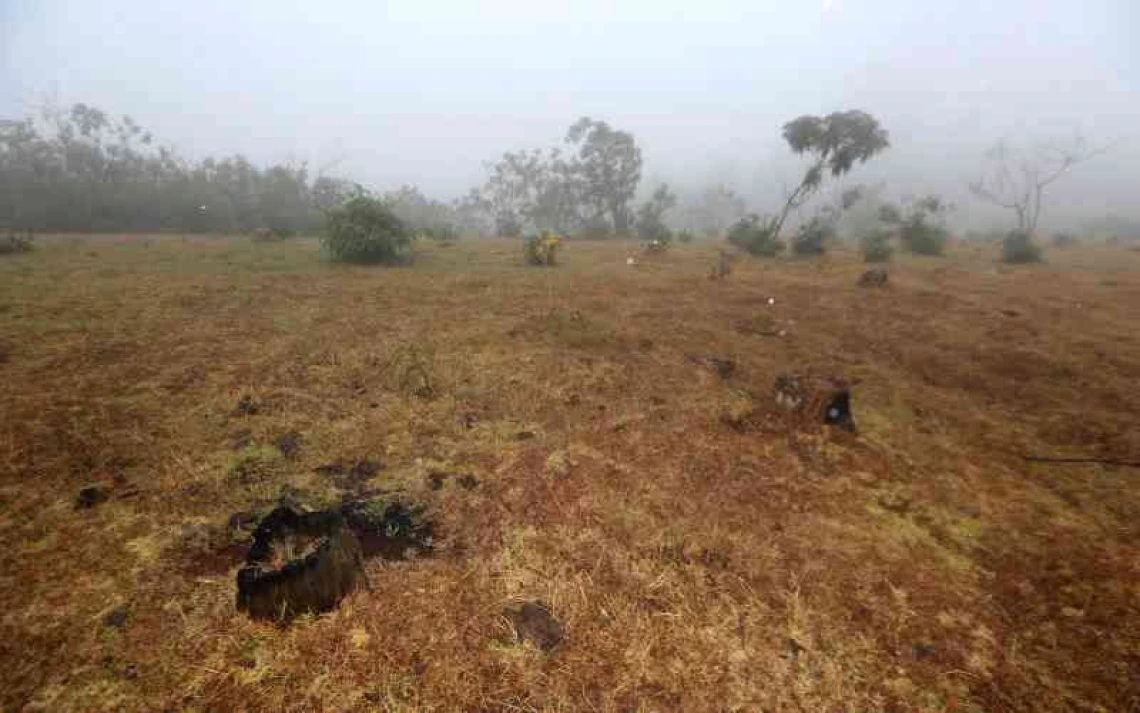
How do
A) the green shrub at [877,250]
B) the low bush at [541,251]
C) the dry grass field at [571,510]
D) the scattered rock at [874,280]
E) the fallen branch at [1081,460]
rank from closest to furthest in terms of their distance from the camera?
1. the dry grass field at [571,510]
2. the fallen branch at [1081,460]
3. the scattered rock at [874,280]
4. the low bush at [541,251]
5. the green shrub at [877,250]

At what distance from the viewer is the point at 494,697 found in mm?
1919

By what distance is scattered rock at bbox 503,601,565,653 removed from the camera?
7.13 ft

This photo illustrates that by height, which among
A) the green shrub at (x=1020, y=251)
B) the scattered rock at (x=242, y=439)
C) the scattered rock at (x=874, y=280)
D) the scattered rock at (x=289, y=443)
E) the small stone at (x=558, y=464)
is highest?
the green shrub at (x=1020, y=251)

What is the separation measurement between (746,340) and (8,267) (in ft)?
40.2

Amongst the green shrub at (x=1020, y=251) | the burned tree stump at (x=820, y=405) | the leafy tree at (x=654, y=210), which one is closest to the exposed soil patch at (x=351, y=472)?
the burned tree stump at (x=820, y=405)

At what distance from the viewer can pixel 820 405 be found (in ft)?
13.6

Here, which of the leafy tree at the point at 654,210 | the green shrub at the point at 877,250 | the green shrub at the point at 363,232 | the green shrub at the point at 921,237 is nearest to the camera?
the green shrub at the point at 363,232

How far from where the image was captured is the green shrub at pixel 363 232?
10.3 m

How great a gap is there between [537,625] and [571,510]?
850 millimetres

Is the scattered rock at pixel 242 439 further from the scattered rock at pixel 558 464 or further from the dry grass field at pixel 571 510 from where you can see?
the scattered rock at pixel 558 464

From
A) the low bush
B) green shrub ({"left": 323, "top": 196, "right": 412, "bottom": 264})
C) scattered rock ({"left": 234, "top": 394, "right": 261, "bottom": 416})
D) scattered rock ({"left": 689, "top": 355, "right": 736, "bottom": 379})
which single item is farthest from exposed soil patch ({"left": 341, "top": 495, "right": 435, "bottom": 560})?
the low bush

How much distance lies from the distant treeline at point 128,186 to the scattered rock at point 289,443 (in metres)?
12.5

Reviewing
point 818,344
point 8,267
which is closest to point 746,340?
point 818,344

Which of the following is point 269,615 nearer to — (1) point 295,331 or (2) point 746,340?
(1) point 295,331
